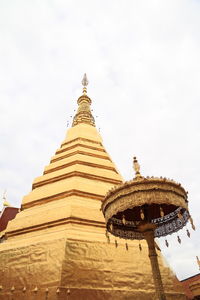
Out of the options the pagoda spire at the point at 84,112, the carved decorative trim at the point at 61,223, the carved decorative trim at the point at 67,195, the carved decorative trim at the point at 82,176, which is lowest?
the carved decorative trim at the point at 61,223

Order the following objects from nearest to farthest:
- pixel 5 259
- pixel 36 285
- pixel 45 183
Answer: pixel 36 285 → pixel 5 259 → pixel 45 183

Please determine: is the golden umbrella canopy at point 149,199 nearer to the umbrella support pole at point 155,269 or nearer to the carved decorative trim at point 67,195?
the umbrella support pole at point 155,269

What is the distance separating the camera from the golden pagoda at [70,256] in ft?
22.3

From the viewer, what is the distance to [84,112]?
17844 mm

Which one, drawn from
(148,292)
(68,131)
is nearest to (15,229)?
(148,292)

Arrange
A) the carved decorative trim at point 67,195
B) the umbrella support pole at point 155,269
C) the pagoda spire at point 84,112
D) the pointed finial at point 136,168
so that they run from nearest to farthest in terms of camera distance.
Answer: the umbrella support pole at point 155,269, the pointed finial at point 136,168, the carved decorative trim at point 67,195, the pagoda spire at point 84,112

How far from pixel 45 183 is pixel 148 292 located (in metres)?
6.15

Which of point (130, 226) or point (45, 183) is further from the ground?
point (45, 183)

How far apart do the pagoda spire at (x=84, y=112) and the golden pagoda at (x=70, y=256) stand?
7.18 meters

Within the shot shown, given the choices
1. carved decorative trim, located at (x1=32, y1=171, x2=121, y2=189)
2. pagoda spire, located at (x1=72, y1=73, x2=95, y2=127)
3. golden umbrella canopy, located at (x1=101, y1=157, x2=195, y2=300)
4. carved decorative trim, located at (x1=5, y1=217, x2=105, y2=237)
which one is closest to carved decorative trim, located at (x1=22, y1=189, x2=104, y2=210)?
carved decorative trim, located at (x1=32, y1=171, x2=121, y2=189)

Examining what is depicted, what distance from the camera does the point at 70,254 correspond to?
7184 millimetres

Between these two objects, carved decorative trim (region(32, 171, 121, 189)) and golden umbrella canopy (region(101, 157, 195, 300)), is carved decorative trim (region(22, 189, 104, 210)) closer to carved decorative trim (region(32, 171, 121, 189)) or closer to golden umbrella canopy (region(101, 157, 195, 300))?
carved decorative trim (region(32, 171, 121, 189))

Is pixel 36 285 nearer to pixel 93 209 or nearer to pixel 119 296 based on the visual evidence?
pixel 119 296

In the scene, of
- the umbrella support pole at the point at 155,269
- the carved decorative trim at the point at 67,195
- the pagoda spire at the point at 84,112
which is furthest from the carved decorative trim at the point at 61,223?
the pagoda spire at the point at 84,112
